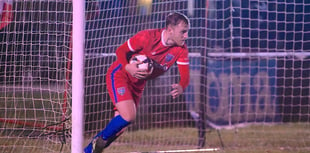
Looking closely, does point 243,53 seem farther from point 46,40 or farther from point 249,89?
point 46,40

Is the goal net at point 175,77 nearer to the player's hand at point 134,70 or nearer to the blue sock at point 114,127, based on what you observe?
the blue sock at point 114,127

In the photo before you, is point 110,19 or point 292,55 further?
point 292,55

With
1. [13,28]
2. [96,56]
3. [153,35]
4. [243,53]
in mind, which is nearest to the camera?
[153,35]

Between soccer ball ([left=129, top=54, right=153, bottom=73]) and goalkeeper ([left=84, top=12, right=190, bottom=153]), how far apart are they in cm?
4

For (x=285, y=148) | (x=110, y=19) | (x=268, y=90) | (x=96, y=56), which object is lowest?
(x=285, y=148)

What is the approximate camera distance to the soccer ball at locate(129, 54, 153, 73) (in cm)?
435

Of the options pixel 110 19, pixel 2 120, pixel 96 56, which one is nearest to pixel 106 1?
pixel 110 19

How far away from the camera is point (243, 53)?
657cm

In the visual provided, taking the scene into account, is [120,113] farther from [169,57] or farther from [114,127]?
[169,57]

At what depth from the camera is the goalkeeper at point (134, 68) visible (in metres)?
4.28

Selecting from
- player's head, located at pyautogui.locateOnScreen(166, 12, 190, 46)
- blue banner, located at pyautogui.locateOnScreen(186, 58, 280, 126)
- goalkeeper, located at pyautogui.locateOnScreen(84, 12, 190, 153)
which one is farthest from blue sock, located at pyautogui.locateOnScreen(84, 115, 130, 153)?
blue banner, located at pyautogui.locateOnScreen(186, 58, 280, 126)

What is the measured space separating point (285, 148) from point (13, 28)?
3617 mm

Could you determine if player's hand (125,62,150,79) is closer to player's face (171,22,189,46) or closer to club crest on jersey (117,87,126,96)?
club crest on jersey (117,87,126,96)

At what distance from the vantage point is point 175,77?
6.21 metres
